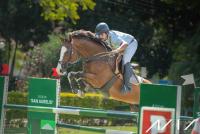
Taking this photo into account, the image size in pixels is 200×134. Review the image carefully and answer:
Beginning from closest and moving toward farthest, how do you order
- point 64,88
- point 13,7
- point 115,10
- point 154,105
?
point 154,105 < point 64,88 < point 13,7 < point 115,10

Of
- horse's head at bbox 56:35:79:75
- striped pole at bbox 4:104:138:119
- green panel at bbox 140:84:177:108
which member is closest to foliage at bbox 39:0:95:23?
horse's head at bbox 56:35:79:75

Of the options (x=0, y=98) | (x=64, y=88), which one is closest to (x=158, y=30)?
(x=64, y=88)

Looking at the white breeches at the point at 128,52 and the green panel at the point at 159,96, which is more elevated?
the white breeches at the point at 128,52

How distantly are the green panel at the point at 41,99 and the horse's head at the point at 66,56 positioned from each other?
107 cm

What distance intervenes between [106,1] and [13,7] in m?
3.71

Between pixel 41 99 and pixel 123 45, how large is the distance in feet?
6.40

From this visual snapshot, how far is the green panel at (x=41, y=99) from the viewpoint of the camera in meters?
8.42

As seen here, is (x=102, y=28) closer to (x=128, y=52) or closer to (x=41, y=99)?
(x=128, y=52)

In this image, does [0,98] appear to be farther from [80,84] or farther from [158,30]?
[158,30]

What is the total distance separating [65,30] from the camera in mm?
25312

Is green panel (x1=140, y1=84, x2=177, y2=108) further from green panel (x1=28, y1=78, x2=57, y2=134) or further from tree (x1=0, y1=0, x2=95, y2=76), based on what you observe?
tree (x1=0, y1=0, x2=95, y2=76)

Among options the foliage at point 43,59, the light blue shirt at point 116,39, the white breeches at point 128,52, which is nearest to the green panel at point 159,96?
the light blue shirt at point 116,39

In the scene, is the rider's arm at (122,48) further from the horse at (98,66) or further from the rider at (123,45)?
the horse at (98,66)

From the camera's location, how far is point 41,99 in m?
8.55
